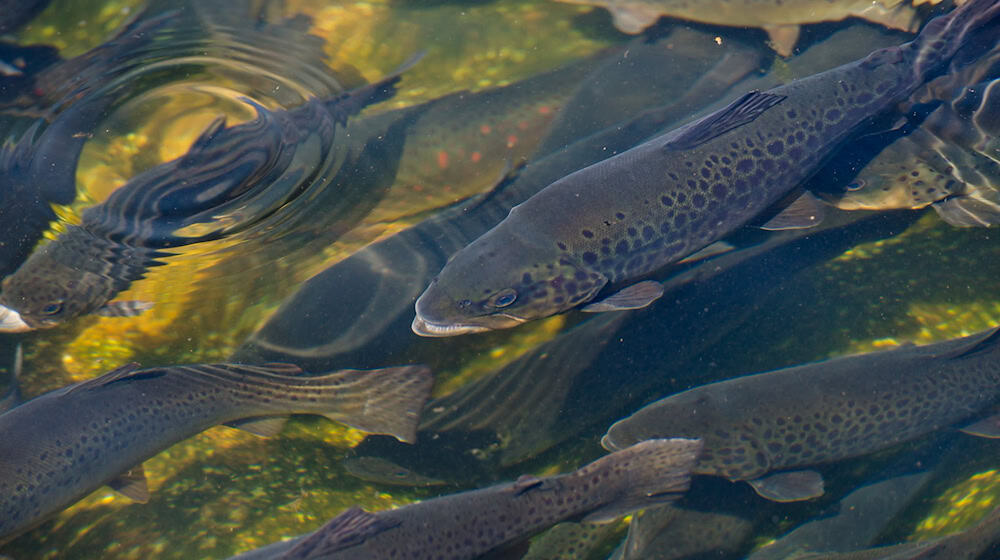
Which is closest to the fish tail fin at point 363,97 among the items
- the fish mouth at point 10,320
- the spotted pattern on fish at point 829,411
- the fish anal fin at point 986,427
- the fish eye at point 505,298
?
the fish eye at point 505,298

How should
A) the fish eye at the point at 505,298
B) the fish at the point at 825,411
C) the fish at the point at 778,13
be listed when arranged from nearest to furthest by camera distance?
the fish eye at the point at 505,298 < the fish at the point at 825,411 < the fish at the point at 778,13

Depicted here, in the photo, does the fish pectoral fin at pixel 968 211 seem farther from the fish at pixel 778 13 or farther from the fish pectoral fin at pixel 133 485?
the fish pectoral fin at pixel 133 485

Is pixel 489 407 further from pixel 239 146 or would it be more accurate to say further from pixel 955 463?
pixel 955 463

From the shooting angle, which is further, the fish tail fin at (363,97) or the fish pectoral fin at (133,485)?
the fish tail fin at (363,97)

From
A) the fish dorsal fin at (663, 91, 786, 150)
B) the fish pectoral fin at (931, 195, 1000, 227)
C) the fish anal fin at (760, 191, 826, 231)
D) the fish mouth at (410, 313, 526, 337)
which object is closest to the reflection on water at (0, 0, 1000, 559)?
the fish pectoral fin at (931, 195, 1000, 227)

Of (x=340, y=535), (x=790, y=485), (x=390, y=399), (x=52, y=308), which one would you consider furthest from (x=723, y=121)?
(x=52, y=308)

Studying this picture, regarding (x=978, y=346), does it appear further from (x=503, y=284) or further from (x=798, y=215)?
(x=503, y=284)

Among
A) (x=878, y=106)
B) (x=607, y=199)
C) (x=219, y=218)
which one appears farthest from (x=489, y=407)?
(x=878, y=106)

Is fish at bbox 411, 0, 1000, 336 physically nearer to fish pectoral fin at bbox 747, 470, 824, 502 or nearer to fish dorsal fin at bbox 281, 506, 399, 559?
fish dorsal fin at bbox 281, 506, 399, 559
